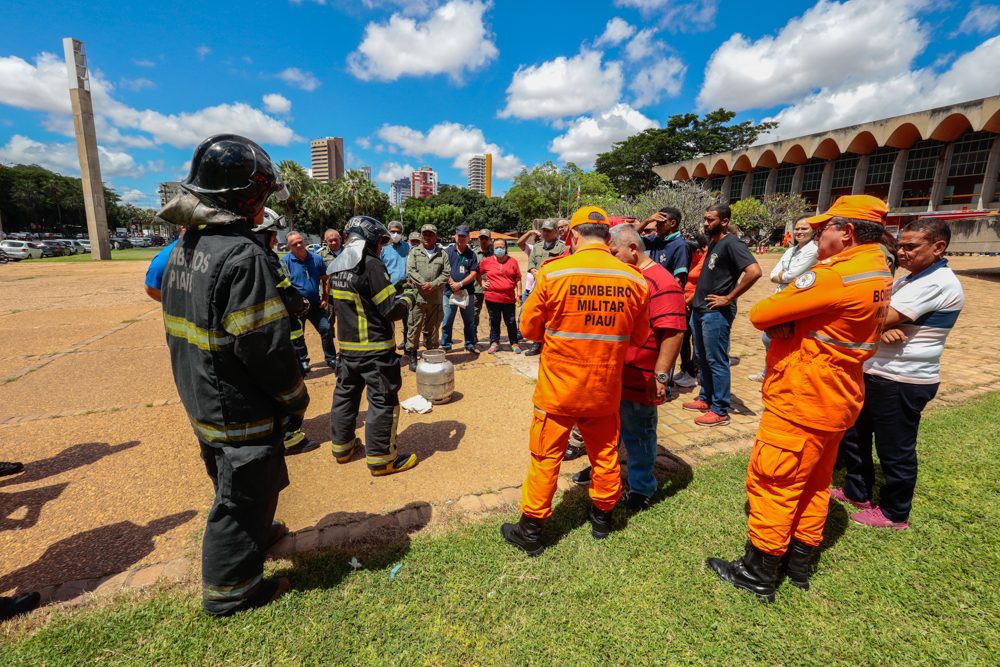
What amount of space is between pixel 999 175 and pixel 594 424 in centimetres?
4329

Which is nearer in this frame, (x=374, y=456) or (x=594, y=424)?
(x=594, y=424)

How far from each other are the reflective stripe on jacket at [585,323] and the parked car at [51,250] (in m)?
46.6

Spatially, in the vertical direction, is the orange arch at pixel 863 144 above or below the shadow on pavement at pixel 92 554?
above

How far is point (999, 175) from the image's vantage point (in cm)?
2861

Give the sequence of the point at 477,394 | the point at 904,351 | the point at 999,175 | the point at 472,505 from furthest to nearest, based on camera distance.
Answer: the point at 999,175
the point at 477,394
the point at 472,505
the point at 904,351

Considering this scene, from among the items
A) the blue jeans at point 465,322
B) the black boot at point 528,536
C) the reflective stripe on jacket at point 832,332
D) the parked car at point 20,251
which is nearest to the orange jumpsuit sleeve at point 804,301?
the reflective stripe on jacket at point 832,332

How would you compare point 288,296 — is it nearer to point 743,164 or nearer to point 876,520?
point 876,520

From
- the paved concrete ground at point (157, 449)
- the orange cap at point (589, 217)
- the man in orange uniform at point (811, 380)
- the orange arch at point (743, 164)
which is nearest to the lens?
the man in orange uniform at point (811, 380)

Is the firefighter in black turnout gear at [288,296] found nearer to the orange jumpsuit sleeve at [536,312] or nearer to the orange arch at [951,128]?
the orange jumpsuit sleeve at [536,312]

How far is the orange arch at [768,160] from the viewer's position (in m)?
40.4

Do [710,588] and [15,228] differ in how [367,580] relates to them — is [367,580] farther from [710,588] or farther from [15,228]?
[15,228]

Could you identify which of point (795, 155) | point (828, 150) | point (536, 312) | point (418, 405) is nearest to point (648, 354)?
point (536, 312)

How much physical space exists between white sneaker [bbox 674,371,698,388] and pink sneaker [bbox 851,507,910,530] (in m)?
2.92

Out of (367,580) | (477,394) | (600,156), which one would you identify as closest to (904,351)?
(367,580)
